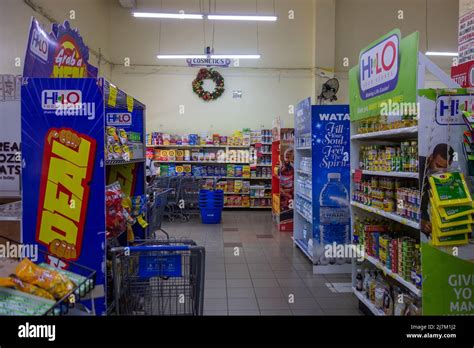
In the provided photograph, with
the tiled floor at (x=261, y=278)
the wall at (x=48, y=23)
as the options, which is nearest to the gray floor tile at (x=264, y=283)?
the tiled floor at (x=261, y=278)

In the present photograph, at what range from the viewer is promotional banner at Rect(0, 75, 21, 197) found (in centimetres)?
364

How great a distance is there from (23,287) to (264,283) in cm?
409

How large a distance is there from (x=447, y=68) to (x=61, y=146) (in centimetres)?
1421

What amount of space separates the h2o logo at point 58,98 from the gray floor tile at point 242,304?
2735mm

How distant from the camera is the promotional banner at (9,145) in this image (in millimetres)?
3641

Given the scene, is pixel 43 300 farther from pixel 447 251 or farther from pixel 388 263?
pixel 388 263

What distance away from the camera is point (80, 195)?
2.74 m

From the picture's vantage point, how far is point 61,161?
2.72 meters

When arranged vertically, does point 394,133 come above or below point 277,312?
above

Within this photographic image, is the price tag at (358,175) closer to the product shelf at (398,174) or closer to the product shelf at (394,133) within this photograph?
the product shelf at (398,174)

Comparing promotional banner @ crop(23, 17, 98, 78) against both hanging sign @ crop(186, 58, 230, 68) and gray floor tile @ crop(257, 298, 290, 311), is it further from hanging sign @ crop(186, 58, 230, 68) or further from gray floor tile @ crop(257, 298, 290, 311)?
hanging sign @ crop(186, 58, 230, 68)

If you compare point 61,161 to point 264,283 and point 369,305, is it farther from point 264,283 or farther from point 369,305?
point 264,283

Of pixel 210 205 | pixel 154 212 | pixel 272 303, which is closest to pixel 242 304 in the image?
pixel 272 303

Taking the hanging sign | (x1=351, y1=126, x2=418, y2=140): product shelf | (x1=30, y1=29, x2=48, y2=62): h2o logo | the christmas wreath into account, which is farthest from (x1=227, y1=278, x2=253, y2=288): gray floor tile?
the christmas wreath
